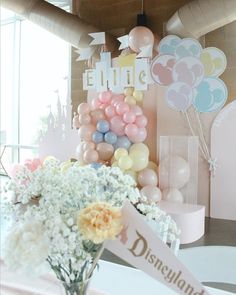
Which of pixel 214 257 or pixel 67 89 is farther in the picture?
pixel 67 89

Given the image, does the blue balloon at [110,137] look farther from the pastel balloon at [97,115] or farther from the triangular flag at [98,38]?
the triangular flag at [98,38]

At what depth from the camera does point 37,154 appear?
3.44 metres

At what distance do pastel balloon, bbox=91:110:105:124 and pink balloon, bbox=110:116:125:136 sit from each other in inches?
4.3

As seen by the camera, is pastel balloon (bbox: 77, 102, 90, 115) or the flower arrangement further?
pastel balloon (bbox: 77, 102, 90, 115)

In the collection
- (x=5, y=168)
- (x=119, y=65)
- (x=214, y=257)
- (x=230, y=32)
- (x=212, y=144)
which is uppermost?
(x=230, y=32)

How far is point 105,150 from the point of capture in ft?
9.72

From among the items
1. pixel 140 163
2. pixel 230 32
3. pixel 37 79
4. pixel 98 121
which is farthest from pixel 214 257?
pixel 37 79

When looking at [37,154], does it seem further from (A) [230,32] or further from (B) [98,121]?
(A) [230,32]

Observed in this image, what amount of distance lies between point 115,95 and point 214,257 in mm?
1617

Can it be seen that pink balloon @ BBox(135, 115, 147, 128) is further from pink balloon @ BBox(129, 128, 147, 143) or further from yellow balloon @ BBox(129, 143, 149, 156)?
yellow balloon @ BBox(129, 143, 149, 156)

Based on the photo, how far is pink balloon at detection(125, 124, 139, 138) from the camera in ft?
9.70

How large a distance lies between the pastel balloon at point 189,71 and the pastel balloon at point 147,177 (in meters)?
0.85

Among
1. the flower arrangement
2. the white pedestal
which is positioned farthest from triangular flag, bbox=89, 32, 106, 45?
the flower arrangement

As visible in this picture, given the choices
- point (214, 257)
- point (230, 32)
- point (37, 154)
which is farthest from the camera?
point (37, 154)
